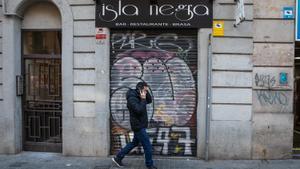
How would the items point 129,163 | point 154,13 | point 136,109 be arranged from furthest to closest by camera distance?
point 154,13, point 129,163, point 136,109

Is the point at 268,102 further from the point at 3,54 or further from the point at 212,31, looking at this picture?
the point at 3,54

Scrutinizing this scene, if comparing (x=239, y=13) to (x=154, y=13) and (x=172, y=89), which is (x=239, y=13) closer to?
(x=154, y=13)

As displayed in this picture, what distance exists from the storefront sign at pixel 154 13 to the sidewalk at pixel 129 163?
308cm

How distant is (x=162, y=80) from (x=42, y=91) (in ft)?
10.1

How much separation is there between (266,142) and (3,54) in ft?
21.6

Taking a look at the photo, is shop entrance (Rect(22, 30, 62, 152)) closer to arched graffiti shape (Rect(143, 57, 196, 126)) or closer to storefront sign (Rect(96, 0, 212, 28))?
storefront sign (Rect(96, 0, 212, 28))

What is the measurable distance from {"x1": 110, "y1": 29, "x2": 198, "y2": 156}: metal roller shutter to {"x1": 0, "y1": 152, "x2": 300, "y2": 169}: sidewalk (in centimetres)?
51

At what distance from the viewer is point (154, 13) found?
25.8ft

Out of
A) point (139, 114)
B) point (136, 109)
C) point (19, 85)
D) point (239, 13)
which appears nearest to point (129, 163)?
point (139, 114)

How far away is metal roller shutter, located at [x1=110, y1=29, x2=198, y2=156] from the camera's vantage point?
8.01m

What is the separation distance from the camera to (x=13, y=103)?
8.30 metres

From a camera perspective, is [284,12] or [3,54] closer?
[284,12]

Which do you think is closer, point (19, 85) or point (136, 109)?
point (136, 109)

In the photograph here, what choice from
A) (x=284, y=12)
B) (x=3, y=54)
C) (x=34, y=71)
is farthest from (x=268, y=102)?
(x=3, y=54)
